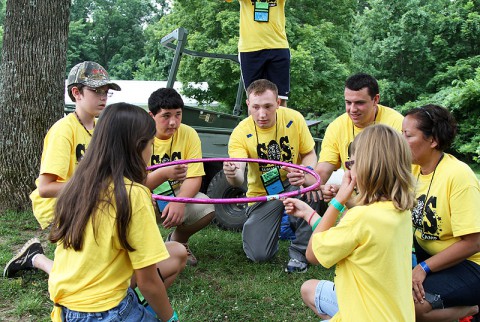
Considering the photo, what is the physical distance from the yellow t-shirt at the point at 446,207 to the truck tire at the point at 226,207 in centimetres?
313

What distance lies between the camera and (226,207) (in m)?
6.38

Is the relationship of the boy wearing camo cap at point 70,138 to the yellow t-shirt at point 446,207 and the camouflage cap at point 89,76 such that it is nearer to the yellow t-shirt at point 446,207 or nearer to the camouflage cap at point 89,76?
the camouflage cap at point 89,76

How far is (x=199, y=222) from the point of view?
4.80 metres

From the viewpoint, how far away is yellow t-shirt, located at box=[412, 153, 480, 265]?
9.89ft

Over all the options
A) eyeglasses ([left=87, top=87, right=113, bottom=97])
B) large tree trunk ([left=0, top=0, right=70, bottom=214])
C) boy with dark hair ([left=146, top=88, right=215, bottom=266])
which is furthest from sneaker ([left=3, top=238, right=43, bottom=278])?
large tree trunk ([left=0, top=0, right=70, bottom=214])

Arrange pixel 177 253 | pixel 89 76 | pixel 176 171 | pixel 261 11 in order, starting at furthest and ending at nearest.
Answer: pixel 261 11
pixel 89 76
pixel 176 171
pixel 177 253

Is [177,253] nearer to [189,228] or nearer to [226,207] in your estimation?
→ [189,228]

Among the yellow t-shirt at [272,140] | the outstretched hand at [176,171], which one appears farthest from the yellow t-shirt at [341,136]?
the outstretched hand at [176,171]

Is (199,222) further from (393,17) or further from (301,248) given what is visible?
(393,17)

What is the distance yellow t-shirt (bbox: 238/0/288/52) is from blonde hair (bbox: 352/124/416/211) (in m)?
3.61

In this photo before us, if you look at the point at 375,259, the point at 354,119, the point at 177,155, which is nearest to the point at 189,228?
the point at 177,155

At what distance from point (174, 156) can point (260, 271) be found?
131 cm

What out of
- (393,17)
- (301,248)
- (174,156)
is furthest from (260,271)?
(393,17)

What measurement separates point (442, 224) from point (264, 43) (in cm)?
336
